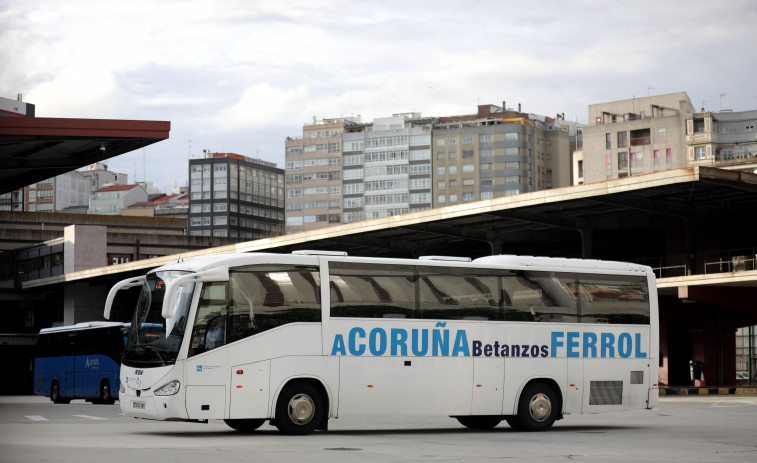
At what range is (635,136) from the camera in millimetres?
129250

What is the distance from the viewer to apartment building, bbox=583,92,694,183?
414 ft

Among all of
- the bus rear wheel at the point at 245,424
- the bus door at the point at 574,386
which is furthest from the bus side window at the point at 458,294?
the bus rear wheel at the point at 245,424

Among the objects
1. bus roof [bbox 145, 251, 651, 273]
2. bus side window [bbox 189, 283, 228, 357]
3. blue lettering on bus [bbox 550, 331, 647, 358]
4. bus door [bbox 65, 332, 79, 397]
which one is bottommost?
bus door [bbox 65, 332, 79, 397]

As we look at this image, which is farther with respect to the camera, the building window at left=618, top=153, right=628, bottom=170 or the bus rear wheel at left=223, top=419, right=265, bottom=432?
the building window at left=618, top=153, right=628, bottom=170

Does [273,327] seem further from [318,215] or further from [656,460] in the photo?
[318,215]

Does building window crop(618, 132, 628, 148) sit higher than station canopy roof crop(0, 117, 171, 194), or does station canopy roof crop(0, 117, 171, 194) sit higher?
building window crop(618, 132, 628, 148)

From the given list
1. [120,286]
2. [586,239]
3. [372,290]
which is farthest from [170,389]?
[586,239]

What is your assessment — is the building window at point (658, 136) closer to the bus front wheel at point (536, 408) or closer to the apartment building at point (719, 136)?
the apartment building at point (719, 136)

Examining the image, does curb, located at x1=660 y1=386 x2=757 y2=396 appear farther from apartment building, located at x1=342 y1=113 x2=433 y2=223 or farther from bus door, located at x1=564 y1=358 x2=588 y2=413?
apartment building, located at x1=342 y1=113 x2=433 y2=223

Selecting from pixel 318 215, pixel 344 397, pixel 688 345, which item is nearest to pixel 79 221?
pixel 688 345

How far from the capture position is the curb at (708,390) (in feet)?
141

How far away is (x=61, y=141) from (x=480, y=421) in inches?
430

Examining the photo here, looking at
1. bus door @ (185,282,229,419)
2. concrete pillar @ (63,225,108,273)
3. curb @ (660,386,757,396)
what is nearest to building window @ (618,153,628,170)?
concrete pillar @ (63,225,108,273)

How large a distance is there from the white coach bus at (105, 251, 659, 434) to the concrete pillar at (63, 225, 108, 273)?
55.6 meters
